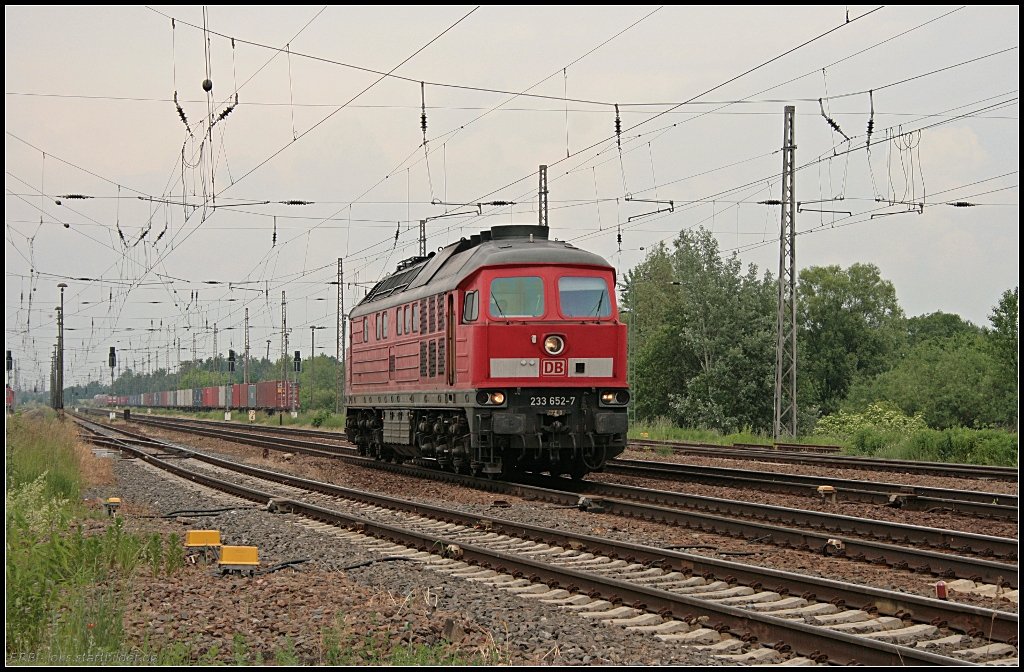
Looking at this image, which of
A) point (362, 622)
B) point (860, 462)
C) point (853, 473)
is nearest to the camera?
point (362, 622)

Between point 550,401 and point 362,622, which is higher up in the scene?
point 550,401

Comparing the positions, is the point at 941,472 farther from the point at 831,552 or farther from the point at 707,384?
the point at 707,384

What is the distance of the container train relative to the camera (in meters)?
69.4

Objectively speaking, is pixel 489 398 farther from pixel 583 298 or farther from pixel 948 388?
pixel 948 388

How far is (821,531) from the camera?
43.0ft

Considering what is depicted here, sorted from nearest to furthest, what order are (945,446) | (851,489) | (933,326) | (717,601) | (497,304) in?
1. (717,601)
2. (851,489)
3. (497,304)
4. (945,446)
5. (933,326)

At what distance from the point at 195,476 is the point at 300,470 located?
114 inches

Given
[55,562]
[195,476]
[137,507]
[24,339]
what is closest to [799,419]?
[195,476]

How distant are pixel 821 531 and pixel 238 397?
74129mm

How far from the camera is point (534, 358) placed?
58.0 ft

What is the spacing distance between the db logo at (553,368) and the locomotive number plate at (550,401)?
1.35 feet

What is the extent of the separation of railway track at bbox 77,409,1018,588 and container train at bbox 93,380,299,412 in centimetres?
4591

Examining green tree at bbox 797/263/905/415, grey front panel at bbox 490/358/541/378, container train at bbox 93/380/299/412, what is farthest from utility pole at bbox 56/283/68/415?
green tree at bbox 797/263/905/415

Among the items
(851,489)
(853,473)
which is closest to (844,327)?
(853,473)
